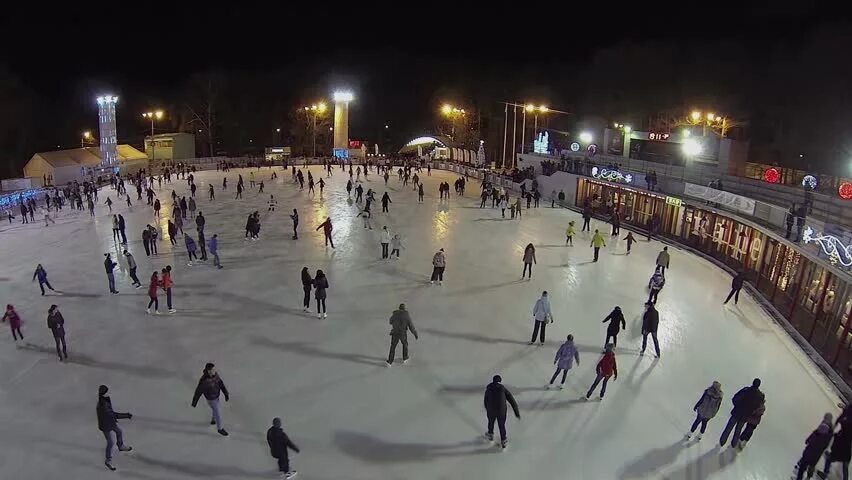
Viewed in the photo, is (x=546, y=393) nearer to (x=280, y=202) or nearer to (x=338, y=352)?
(x=338, y=352)

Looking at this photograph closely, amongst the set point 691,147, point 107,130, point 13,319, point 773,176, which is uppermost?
point 691,147

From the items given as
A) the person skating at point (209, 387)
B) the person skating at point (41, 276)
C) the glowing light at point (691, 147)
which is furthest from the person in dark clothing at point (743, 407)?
the glowing light at point (691, 147)

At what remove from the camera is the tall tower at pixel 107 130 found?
42625 millimetres

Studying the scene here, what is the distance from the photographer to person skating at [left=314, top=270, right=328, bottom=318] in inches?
472

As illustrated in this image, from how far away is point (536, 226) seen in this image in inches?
939

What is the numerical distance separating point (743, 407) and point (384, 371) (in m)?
5.54

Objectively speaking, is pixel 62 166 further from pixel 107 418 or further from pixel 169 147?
pixel 107 418

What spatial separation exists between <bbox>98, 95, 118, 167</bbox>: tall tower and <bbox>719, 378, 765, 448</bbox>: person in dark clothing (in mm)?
45281

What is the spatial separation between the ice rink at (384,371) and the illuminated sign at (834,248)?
1.98 meters

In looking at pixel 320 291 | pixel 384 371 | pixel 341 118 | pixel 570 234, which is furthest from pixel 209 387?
pixel 341 118

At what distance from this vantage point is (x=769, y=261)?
16297 millimetres

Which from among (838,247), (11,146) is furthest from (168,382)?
(11,146)

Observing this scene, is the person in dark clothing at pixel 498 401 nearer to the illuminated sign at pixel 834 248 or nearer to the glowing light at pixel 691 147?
the illuminated sign at pixel 834 248

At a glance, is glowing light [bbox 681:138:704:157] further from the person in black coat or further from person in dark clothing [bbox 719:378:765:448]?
the person in black coat
